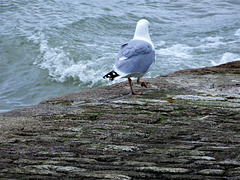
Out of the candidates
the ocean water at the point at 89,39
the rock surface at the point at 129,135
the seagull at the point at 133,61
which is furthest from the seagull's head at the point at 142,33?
the ocean water at the point at 89,39

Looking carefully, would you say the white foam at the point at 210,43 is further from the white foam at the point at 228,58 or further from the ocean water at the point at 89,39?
the white foam at the point at 228,58

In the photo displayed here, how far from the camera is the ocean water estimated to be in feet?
33.1

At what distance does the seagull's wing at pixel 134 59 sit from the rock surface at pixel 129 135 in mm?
305

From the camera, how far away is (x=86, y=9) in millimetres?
18203

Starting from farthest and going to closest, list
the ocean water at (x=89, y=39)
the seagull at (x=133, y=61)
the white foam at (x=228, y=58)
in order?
the white foam at (x=228, y=58) < the ocean water at (x=89, y=39) < the seagull at (x=133, y=61)

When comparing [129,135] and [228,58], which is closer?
[129,135]

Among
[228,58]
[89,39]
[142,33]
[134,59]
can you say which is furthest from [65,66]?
[134,59]

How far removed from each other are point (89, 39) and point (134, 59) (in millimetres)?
9049

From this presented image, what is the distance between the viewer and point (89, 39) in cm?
1380

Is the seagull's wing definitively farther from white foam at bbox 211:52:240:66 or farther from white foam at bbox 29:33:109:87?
white foam at bbox 211:52:240:66

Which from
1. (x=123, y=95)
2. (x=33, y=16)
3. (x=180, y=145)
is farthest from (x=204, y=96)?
(x=33, y=16)

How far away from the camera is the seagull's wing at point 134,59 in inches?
193

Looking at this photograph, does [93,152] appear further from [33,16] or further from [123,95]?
[33,16]

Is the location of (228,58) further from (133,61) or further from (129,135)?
(129,135)
